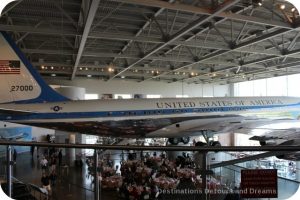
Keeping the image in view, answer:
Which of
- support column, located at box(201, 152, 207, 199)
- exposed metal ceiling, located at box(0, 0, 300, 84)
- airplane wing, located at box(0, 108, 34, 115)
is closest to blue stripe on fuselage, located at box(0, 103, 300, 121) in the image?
airplane wing, located at box(0, 108, 34, 115)

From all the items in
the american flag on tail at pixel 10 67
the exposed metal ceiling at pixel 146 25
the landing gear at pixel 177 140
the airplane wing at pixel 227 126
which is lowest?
the landing gear at pixel 177 140

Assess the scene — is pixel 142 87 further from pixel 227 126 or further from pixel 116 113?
pixel 116 113

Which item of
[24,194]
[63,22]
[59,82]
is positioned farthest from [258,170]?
[59,82]

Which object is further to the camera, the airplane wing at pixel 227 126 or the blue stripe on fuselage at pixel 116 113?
the airplane wing at pixel 227 126

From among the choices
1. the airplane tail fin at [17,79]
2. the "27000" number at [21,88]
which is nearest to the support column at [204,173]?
the airplane tail fin at [17,79]

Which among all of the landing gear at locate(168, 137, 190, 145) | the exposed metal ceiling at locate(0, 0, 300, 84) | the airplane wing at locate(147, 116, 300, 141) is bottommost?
the landing gear at locate(168, 137, 190, 145)

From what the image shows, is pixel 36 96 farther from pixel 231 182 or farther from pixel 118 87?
pixel 118 87

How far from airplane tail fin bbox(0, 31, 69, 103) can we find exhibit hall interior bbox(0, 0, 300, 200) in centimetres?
3

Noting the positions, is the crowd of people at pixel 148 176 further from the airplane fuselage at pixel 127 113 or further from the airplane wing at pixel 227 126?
the airplane wing at pixel 227 126

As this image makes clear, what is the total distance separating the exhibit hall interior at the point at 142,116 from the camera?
2.59m

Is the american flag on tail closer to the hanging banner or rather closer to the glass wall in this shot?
the hanging banner

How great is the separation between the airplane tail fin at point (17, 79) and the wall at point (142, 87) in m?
14.2

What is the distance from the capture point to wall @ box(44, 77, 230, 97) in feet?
76.9

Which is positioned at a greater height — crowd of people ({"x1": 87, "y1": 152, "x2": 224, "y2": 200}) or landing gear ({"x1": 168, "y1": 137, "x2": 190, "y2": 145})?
crowd of people ({"x1": 87, "y1": 152, "x2": 224, "y2": 200})
